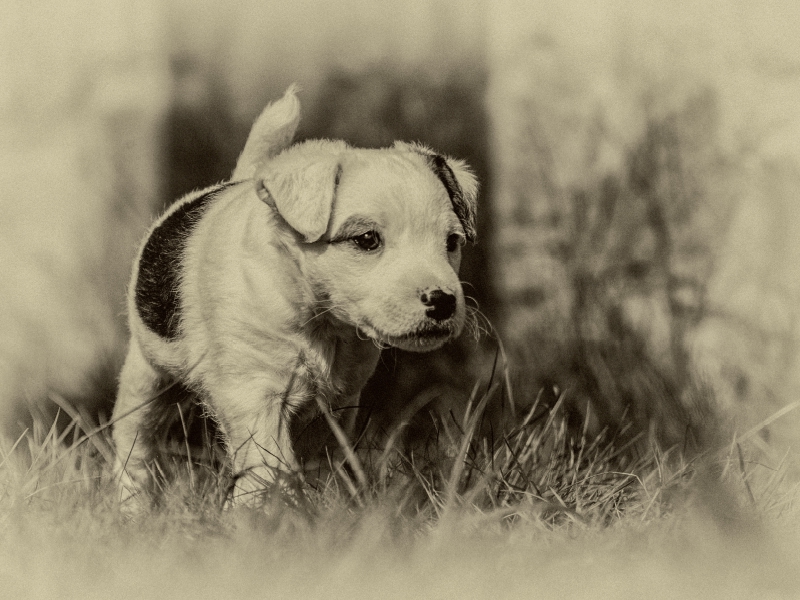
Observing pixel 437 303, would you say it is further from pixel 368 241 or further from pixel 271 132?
pixel 271 132

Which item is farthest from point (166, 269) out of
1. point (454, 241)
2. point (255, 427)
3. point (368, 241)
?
point (454, 241)

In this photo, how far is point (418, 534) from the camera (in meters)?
3.03

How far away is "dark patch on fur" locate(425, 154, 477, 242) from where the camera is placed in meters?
3.78

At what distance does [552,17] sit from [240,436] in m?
2.48

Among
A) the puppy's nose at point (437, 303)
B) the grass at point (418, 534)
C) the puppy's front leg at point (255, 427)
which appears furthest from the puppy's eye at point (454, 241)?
the puppy's front leg at point (255, 427)

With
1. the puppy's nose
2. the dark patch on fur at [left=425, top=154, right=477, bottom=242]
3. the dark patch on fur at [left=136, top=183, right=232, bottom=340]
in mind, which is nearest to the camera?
the puppy's nose

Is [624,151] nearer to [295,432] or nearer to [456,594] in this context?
[295,432]

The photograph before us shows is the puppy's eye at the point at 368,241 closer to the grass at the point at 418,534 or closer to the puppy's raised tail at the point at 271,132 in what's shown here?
the grass at the point at 418,534

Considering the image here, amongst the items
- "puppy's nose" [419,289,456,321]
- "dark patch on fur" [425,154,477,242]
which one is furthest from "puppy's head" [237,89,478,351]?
"dark patch on fur" [425,154,477,242]

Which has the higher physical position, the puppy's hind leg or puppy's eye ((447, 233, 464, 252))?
puppy's eye ((447, 233, 464, 252))

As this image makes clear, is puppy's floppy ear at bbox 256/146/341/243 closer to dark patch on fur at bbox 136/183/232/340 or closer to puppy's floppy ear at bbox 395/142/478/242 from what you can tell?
puppy's floppy ear at bbox 395/142/478/242

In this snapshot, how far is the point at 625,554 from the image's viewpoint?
2.96m

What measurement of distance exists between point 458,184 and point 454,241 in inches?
13.6

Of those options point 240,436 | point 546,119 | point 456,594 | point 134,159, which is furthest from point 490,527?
point 134,159
